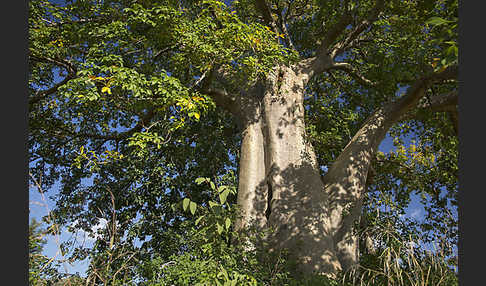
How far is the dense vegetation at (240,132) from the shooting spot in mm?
4359

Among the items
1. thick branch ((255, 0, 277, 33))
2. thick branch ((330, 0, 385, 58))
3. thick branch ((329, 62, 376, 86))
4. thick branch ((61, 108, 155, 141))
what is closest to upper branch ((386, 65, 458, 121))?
thick branch ((329, 62, 376, 86))

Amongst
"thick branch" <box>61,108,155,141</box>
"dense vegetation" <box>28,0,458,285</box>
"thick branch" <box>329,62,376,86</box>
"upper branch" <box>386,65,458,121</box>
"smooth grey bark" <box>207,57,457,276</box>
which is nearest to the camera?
"dense vegetation" <box>28,0,458,285</box>

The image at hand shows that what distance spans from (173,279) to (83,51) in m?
5.08

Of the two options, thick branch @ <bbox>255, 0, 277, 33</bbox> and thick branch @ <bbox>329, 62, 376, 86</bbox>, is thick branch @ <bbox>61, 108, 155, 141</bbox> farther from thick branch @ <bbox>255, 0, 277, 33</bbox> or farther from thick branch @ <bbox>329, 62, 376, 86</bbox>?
thick branch @ <bbox>329, 62, 376, 86</bbox>

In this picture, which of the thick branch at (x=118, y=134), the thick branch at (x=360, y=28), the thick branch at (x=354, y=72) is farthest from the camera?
the thick branch at (x=354, y=72)

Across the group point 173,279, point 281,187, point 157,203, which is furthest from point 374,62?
point 173,279

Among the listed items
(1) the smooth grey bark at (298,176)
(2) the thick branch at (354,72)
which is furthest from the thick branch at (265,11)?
(2) the thick branch at (354,72)

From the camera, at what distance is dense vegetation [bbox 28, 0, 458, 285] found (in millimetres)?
4359

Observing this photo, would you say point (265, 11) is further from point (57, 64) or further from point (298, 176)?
point (57, 64)

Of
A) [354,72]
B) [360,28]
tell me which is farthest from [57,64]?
[354,72]

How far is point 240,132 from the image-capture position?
7336 mm

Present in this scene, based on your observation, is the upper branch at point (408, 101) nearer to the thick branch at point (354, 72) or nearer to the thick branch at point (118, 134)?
the thick branch at point (354, 72)

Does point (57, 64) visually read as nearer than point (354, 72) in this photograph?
Yes

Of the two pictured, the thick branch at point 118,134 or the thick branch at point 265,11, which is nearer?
the thick branch at point 118,134
